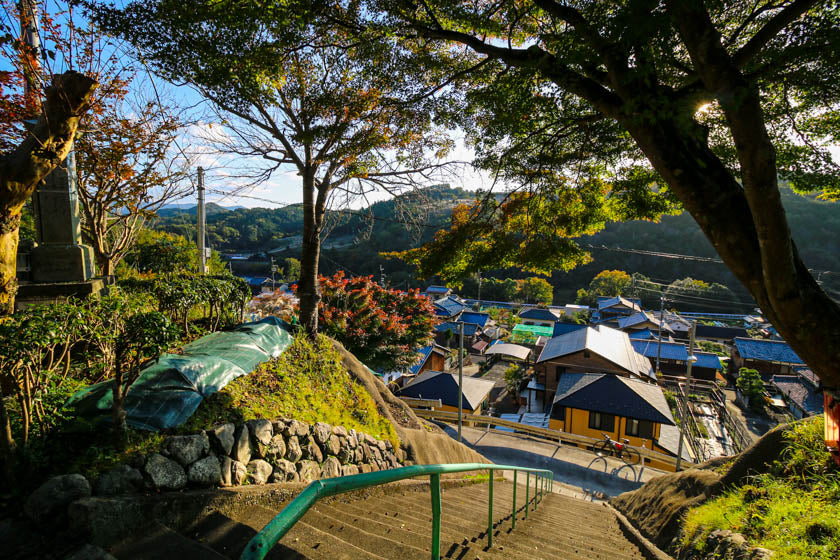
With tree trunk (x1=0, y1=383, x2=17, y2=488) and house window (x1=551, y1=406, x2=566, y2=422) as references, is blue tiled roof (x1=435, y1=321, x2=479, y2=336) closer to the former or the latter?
house window (x1=551, y1=406, x2=566, y2=422)

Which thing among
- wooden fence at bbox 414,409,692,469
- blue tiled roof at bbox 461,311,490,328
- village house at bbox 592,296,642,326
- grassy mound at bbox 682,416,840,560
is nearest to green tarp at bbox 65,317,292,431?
grassy mound at bbox 682,416,840,560

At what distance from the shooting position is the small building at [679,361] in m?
27.8

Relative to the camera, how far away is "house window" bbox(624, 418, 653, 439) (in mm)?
15781

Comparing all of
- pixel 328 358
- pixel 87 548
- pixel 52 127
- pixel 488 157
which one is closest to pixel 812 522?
pixel 87 548

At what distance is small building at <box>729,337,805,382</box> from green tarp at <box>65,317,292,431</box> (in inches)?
1451

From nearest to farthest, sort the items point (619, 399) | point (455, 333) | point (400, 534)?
point (400, 534) < point (619, 399) < point (455, 333)

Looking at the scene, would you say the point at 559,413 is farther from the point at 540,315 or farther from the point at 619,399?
the point at 540,315

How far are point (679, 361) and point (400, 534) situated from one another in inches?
1300

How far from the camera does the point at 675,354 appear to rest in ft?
94.4

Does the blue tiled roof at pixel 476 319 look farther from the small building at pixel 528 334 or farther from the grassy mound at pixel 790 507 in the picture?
the grassy mound at pixel 790 507

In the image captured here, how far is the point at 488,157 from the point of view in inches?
250

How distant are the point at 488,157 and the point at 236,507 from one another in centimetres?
586

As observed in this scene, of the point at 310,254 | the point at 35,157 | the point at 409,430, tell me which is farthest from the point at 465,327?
the point at 35,157

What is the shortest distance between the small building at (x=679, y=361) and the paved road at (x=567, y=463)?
19.4 meters
